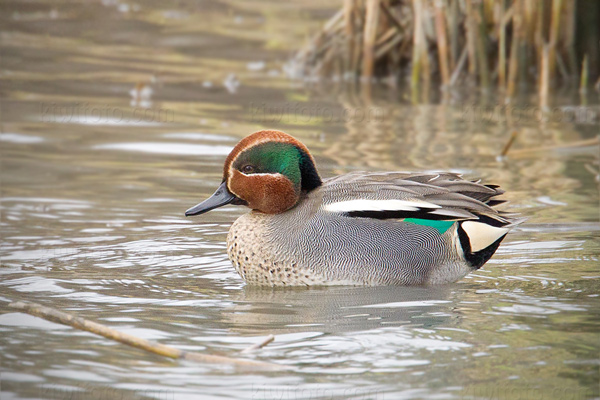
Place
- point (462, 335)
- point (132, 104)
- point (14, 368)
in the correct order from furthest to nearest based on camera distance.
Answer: point (132, 104)
point (462, 335)
point (14, 368)

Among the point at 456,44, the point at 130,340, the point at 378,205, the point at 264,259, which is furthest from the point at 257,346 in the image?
the point at 456,44

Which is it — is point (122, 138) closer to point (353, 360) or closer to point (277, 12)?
point (353, 360)

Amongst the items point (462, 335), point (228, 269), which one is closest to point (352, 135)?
point (228, 269)

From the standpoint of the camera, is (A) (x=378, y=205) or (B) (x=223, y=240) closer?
(A) (x=378, y=205)

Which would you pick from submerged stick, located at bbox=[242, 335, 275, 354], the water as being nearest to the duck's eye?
the water

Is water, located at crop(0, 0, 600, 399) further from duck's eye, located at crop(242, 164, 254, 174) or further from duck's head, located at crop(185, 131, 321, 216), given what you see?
duck's eye, located at crop(242, 164, 254, 174)

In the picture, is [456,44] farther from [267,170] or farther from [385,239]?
[385,239]

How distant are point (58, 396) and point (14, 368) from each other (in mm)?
347

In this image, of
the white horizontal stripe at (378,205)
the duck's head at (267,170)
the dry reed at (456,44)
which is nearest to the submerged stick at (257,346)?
the white horizontal stripe at (378,205)

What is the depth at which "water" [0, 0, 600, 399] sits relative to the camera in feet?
12.6

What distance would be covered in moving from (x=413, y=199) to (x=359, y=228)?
0.33 m

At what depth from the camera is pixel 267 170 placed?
214 inches

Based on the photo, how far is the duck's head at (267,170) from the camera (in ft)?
17.8

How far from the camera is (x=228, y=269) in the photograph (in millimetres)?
5727
